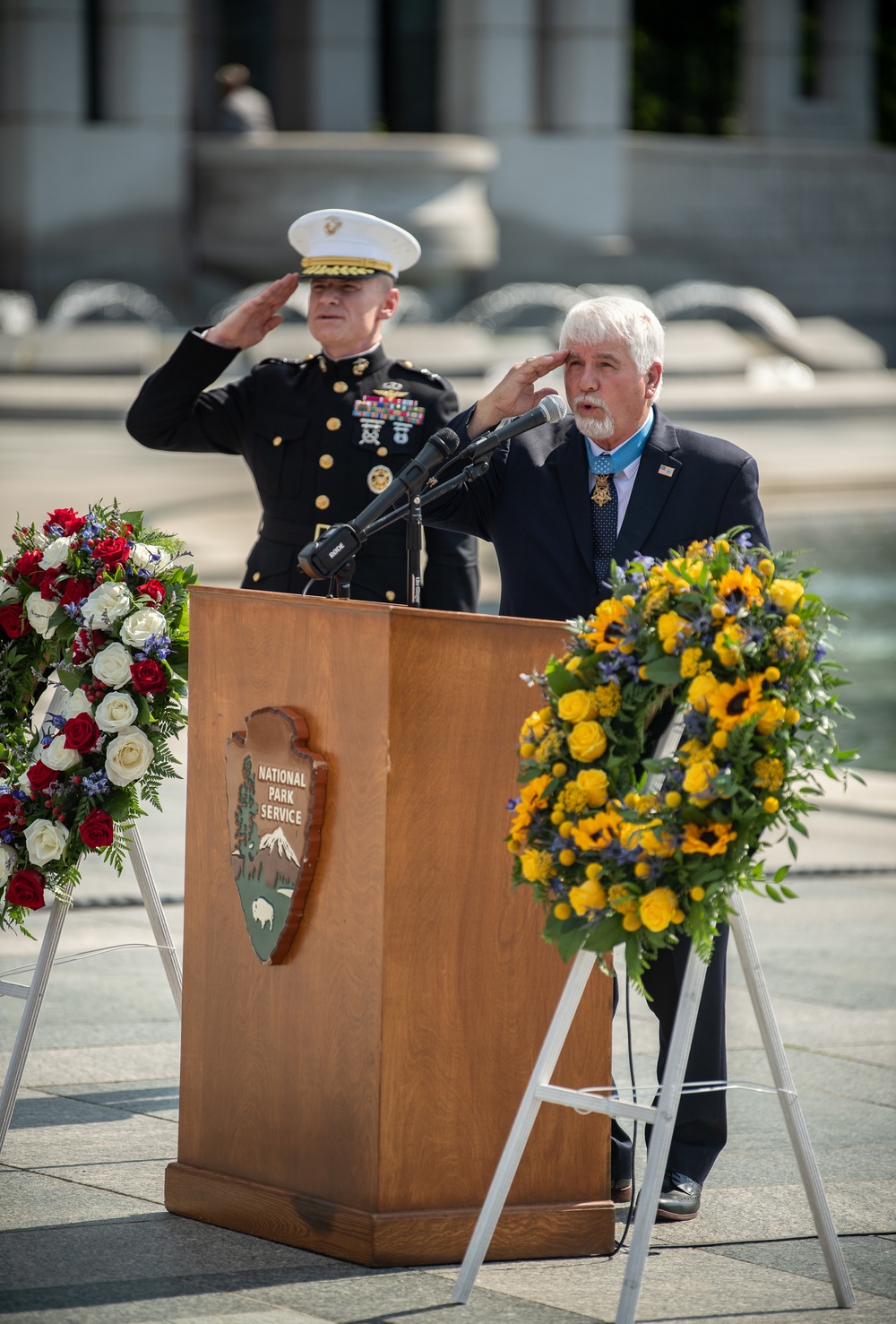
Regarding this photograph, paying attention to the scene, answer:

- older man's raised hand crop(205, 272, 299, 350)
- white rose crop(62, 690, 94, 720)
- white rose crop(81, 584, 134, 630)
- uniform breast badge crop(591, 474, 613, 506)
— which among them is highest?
older man's raised hand crop(205, 272, 299, 350)

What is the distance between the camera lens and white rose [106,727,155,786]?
418cm

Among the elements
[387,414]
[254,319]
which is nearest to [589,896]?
[254,319]

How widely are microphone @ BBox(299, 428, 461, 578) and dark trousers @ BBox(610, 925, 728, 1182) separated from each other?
1.08m

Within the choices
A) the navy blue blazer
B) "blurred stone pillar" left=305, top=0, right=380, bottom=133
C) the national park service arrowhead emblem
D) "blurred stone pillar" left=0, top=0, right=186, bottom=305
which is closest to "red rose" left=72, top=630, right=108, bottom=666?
the national park service arrowhead emblem

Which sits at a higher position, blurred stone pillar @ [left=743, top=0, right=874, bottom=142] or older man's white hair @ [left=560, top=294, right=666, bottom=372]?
blurred stone pillar @ [left=743, top=0, right=874, bottom=142]

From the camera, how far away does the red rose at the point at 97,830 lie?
13.7 feet

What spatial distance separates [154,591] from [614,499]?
1.01 metres

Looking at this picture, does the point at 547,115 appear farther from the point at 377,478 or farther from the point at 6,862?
the point at 6,862

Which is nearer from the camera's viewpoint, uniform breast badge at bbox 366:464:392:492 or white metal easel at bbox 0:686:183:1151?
white metal easel at bbox 0:686:183:1151

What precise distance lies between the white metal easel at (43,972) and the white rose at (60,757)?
98 mm

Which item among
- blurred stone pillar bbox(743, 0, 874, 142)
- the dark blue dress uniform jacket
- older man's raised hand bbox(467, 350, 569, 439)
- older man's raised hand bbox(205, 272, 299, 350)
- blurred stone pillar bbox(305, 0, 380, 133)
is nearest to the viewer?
older man's raised hand bbox(467, 350, 569, 439)

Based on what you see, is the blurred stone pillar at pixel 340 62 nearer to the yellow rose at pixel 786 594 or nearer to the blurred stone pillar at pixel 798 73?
the blurred stone pillar at pixel 798 73

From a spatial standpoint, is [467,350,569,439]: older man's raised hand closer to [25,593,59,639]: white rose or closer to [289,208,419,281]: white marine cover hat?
[25,593,59,639]: white rose

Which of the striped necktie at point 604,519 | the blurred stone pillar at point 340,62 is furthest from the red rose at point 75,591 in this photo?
the blurred stone pillar at point 340,62
